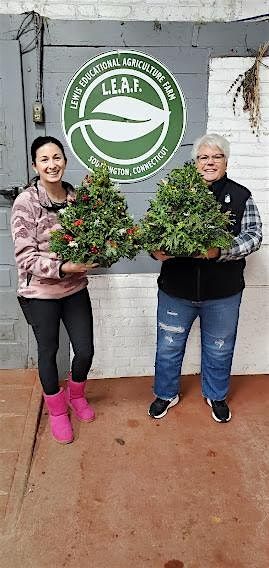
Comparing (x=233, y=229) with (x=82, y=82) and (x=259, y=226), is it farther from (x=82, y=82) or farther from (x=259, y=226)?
(x=82, y=82)

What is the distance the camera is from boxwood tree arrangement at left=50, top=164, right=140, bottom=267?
2.17m

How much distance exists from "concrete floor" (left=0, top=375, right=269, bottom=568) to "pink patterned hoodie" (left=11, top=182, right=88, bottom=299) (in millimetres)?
906

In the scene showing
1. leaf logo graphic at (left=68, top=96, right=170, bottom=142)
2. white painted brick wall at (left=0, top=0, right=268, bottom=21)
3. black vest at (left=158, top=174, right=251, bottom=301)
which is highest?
white painted brick wall at (left=0, top=0, right=268, bottom=21)

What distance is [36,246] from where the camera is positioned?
91.0 inches

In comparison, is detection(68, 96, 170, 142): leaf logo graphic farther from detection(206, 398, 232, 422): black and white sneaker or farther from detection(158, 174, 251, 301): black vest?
detection(206, 398, 232, 422): black and white sneaker

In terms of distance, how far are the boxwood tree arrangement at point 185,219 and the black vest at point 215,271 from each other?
177 mm

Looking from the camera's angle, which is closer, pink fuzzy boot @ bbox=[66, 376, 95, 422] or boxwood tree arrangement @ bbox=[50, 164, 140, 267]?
boxwood tree arrangement @ bbox=[50, 164, 140, 267]

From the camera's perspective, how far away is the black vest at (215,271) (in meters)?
2.45

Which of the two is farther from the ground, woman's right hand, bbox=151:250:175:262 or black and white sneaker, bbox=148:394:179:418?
woman's right hand, bbox=151:250:175:262

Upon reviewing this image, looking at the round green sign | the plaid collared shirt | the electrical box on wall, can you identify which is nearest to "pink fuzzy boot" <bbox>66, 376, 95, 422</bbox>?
the plaid collared shirt

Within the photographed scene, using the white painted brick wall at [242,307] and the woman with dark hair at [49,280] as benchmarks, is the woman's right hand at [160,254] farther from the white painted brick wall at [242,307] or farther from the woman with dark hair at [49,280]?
the white painted brick wall at [242,307]

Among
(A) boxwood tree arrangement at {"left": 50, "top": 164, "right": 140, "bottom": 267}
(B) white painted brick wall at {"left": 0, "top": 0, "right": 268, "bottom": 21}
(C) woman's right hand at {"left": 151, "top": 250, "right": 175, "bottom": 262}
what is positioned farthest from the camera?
(B) white painted brick wall at {"left": 0, "top": 0, "right": 268, "bottom": 21}

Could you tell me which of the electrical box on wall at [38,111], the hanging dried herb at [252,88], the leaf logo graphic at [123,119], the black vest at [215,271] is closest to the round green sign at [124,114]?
the leaf logo graphic at [123,119]

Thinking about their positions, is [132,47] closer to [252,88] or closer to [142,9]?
[142,9]
